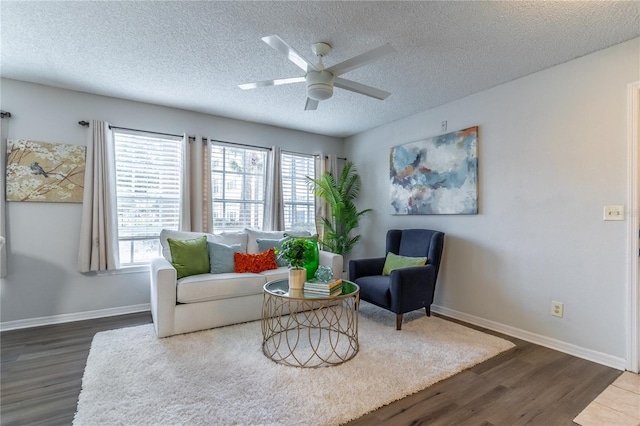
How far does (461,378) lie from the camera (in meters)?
2.14

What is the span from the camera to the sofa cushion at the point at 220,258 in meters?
3.32

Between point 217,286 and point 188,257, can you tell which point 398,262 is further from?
point 188,257

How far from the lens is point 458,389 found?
2.01m

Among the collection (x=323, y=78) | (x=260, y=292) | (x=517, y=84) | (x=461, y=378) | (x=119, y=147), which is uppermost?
(x=517, y=84)

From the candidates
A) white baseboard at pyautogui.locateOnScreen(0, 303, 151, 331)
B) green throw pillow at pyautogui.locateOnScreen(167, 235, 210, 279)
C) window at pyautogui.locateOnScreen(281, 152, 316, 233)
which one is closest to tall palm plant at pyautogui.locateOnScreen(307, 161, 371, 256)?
window at pyautogui.locateOnScreen(281, 152, 316, 233)

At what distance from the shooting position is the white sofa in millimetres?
2771

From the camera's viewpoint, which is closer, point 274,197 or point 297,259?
point 297,259

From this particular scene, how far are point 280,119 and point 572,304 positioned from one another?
12.5 feet

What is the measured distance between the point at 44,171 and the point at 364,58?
11.2ft

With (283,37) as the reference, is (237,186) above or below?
below

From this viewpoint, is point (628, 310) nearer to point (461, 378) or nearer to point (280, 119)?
point (461, 378)

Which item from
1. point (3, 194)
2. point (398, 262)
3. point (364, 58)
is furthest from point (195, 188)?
point (364, 58)

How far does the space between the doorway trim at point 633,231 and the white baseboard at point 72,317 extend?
458 cm

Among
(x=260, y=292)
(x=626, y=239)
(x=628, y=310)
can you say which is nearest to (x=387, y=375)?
(x=260, y=292)
